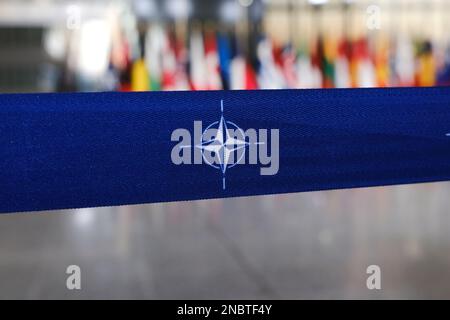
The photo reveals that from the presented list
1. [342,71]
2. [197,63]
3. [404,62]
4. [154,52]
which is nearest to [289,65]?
[342,71]

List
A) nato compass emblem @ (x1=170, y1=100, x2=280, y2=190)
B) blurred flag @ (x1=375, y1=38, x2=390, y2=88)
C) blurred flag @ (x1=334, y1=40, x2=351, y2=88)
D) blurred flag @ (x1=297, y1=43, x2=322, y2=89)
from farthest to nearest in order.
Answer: blurred flag @ (x1=334, y1=40, x2=351, y2=88) → blurred flag @ (x1=375, y1=38, x2=390, y2=88) → blurred flag @ (x1=297, y1=43, x2=322, y2=89) → nato compass emblem @ (x1=170, y1=100, x2=280, y2=190)

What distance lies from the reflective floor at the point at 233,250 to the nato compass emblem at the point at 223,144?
1004 millimetres

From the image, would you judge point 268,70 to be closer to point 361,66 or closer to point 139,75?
point 361,66

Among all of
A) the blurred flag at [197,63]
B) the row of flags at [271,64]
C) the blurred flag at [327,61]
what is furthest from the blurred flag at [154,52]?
the blurred flag at [327,61]

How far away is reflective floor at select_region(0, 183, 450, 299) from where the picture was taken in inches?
141

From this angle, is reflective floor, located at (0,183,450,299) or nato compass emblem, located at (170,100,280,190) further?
reflective floor, located at (0,183,450,299)

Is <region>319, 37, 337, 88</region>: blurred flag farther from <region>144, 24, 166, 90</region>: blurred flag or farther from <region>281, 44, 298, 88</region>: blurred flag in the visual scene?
<region>144, 24, 166, 90</region>: blurred flag

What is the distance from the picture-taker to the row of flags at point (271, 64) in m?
15.0

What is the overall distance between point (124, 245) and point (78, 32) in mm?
12287

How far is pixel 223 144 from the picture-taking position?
2.72 m

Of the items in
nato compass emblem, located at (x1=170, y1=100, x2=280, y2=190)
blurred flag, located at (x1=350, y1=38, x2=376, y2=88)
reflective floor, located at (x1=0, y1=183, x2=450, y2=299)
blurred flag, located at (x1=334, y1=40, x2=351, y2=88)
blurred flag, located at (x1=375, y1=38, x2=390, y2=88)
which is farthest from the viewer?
blurred flag, located at (x1=334, y1=40, x2=351, y2=88)

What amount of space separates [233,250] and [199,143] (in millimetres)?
1921

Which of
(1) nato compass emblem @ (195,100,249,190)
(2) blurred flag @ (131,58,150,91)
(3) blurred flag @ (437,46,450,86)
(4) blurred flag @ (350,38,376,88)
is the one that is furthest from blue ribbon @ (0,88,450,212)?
(3) blurred flag @ (437,46,450,86)

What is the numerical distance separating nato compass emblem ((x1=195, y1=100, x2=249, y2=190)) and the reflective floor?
1004mm
